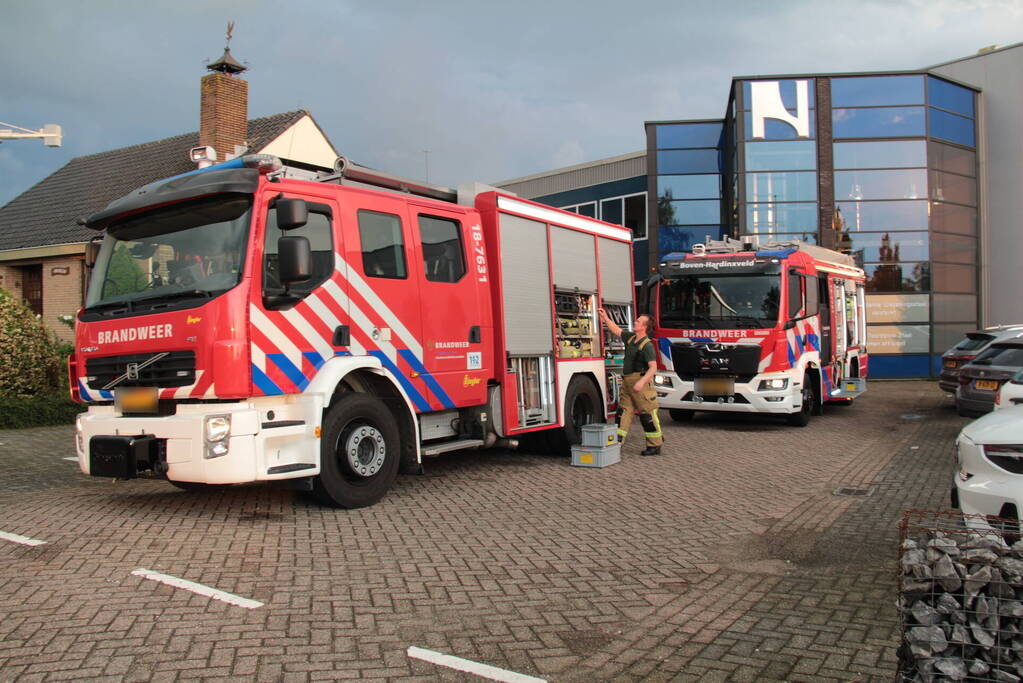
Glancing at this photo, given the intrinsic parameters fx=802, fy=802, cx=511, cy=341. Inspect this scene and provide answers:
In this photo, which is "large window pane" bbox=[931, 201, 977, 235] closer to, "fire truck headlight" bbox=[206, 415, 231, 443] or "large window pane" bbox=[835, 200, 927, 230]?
"large window pane" bbox=[835, 200, 927, 230]

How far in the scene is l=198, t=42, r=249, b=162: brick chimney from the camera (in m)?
19.8

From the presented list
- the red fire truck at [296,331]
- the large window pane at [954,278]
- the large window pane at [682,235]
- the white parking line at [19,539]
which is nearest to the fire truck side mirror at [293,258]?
the red fire truck at [296,331]

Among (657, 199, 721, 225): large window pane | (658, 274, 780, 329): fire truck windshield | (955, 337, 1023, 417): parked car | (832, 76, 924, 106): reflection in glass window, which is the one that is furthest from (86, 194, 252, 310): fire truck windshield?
(832, 76, 924, 106): reflection in glass window

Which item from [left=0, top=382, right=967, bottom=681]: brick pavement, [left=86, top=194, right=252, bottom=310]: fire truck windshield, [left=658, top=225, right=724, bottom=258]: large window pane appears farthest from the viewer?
[left=658, top=225, right=724, bottom=258]: large window pane

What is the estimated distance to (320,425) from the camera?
6469 millimetres

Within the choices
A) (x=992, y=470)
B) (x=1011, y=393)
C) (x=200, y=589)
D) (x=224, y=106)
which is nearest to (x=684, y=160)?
(x=224, y=106)

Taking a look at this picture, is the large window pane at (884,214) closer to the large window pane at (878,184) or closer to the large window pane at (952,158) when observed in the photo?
the large window pane at (878,184)

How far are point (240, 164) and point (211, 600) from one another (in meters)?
3.70

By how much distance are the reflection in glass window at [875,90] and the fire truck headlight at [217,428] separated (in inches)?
932

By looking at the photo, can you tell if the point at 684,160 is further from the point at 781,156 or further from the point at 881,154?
the point at 881,154

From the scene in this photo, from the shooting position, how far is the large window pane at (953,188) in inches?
1000

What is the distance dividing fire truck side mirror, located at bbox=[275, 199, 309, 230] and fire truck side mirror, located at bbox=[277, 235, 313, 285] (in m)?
0.11

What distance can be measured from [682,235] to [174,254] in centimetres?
2208

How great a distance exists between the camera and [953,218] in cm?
2595
